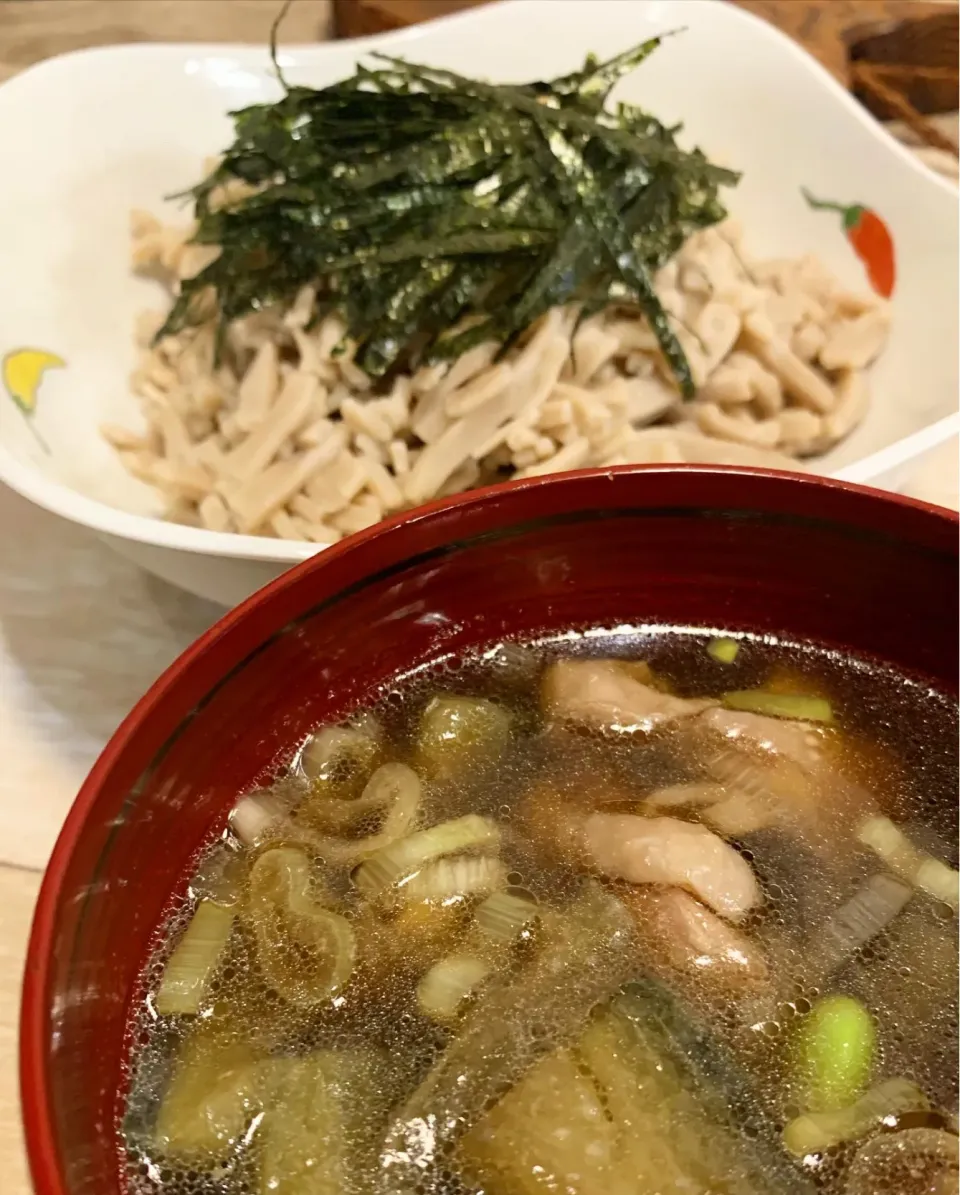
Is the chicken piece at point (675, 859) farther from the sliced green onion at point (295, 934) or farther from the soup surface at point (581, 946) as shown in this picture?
the sliced green onion at point (295, 934)

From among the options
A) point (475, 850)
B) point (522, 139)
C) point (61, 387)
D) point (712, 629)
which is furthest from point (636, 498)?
point (61, 387)

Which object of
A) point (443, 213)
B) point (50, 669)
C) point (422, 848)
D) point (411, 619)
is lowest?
point (50, 669)

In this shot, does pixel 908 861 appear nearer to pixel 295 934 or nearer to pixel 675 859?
pixel 675 859

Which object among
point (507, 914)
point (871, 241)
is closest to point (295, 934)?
point (507, 914)

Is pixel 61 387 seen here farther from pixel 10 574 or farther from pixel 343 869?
pixel 343 869

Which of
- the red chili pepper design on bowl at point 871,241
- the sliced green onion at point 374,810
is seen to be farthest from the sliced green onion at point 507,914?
the red chili pepper design on bowl at point 871,241
